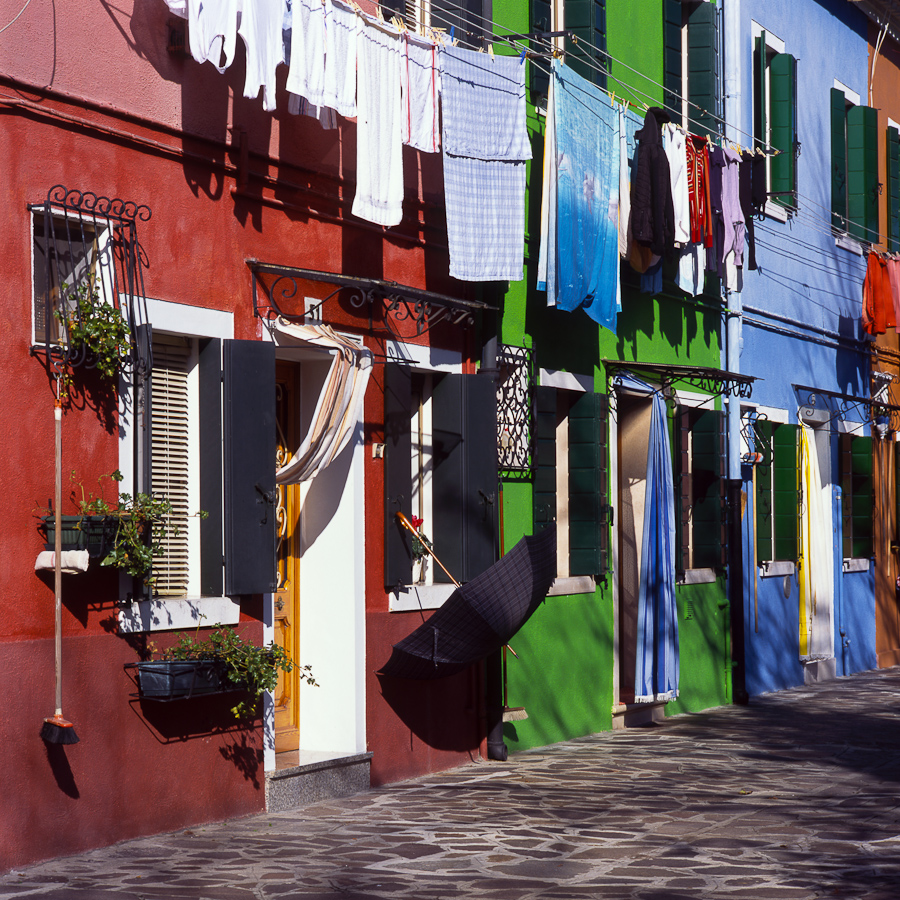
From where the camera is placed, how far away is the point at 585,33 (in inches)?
493

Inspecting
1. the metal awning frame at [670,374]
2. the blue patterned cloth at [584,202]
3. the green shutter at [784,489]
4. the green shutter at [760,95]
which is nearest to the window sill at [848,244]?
the green shutter at [760,95]

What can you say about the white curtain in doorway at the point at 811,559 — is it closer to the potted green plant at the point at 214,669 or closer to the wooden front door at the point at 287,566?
the wooden front door at the point at 287,566

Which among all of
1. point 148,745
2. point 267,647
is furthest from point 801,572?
point 148,745

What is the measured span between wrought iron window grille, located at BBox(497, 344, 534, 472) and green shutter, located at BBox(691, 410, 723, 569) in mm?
3596

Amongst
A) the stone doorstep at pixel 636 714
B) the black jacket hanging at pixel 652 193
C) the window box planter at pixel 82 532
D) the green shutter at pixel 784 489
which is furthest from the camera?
the green shutter at pixel 784 489

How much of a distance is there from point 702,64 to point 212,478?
8.43 m

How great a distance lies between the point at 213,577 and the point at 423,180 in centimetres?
→ 345

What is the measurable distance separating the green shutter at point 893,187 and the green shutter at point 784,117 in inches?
157

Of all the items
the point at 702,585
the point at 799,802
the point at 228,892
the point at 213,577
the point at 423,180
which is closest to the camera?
the point at 228,892

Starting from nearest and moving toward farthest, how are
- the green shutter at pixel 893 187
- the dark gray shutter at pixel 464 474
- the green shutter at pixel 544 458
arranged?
1. the dark gray shutter at pixel 464 474
2. the green shutter at pixel 544 458
3. the green shutter at pixel 893 187

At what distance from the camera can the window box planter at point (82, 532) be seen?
7.27 metres

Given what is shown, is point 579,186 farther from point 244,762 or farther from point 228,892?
point 228,892

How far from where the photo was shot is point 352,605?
9586 millimetres

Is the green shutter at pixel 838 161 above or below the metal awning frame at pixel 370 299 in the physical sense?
above
